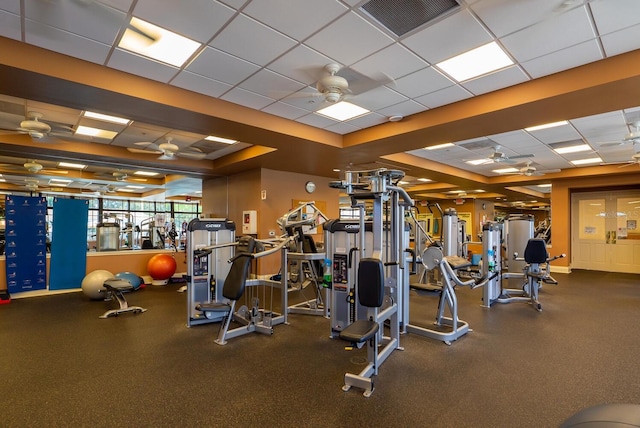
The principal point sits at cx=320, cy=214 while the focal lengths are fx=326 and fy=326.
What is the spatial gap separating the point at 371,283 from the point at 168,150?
15.0 feet

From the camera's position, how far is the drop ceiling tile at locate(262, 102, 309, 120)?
15.0 ft

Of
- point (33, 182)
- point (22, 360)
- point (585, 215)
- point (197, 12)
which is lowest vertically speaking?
point (22, 360)

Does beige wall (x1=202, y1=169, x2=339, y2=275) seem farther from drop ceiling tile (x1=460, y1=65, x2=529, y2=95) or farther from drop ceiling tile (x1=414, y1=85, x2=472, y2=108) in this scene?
drop ceiling tile (x1=460, y1=65, x2=529, y2=95)

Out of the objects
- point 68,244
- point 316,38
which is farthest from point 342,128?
point 68,244

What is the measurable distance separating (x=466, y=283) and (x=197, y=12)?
13.4 ft

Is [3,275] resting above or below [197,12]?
below

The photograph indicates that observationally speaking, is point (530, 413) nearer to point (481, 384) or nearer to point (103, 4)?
point (481, 384)

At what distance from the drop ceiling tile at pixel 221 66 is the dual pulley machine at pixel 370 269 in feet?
5.28

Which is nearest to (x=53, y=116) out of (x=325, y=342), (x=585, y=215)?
(x=325, y=342)

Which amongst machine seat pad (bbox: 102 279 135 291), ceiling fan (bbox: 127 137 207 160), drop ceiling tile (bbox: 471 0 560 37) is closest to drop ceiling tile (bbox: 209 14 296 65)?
drop ceiling tile (bbox: 471 0 560 37)

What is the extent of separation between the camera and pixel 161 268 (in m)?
7.06

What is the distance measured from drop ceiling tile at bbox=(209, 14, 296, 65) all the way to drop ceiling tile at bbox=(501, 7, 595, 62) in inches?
82.5

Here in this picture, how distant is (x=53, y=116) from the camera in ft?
16.3

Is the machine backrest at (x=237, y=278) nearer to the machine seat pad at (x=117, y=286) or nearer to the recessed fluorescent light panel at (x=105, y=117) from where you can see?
the machine seat pad at (x=117, y=286)
